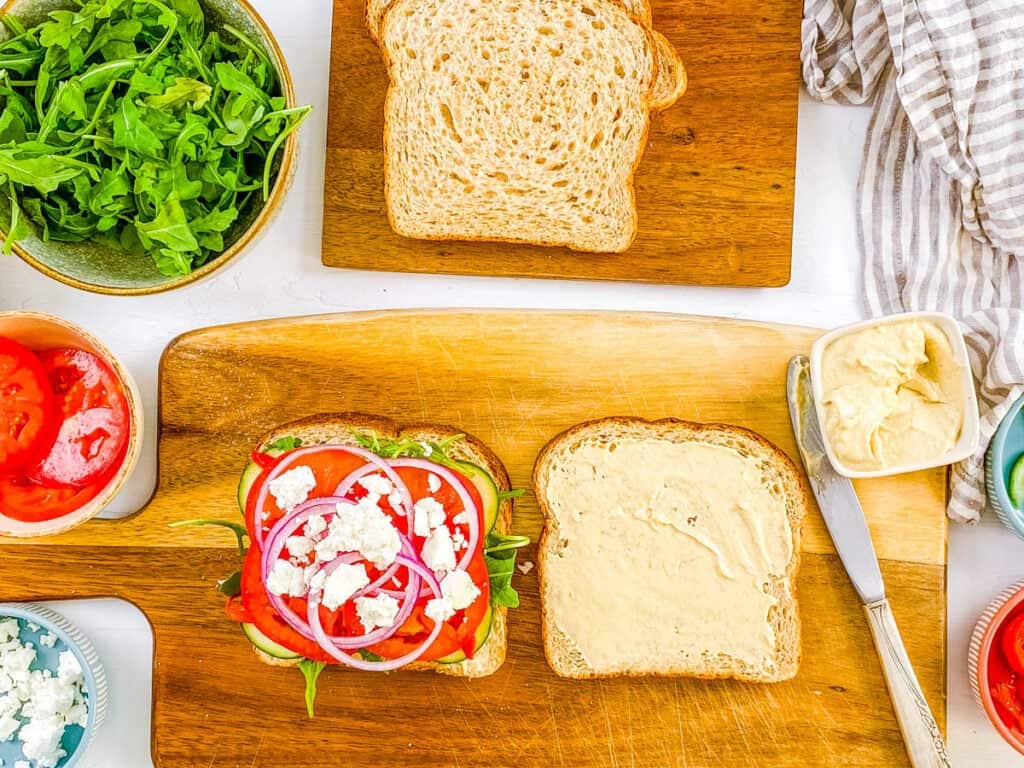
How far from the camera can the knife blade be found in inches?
101

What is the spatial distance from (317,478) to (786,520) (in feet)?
4.13

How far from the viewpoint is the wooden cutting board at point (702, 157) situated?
2662mm

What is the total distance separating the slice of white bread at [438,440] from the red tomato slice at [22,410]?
0.54m

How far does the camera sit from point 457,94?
2.61 metres

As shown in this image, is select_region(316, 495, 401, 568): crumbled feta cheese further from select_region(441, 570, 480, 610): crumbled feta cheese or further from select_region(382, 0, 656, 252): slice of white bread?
select_region(382, 0, 656, 252): slice of white bread

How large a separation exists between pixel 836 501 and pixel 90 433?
2.01 m

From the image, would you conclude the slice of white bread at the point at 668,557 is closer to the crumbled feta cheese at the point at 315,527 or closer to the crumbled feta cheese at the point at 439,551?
the crumbled feta cheese at the point at 439,551

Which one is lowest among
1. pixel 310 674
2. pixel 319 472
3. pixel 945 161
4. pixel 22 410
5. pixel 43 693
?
pixel 43 693

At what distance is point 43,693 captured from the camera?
2508 millimetres

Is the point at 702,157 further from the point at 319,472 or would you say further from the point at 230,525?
the point at 230,525

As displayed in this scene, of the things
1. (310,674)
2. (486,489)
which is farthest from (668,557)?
(310,674)

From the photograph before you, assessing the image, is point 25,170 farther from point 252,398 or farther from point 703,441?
point 703,441

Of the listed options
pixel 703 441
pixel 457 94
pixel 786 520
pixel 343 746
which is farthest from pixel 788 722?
pixel 457 94

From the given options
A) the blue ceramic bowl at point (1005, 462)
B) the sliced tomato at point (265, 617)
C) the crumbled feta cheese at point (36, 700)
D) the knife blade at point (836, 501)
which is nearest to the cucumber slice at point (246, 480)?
the sliced tomato at point (265, 617)
